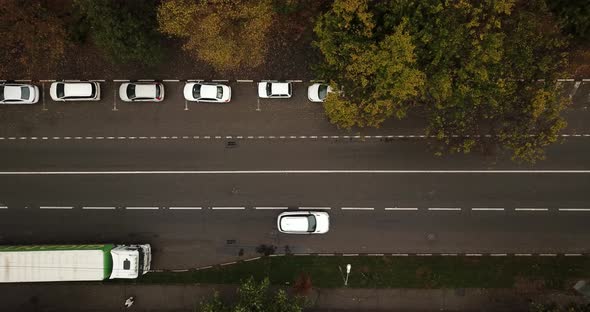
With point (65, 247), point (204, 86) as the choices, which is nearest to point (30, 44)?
point (204, 86)

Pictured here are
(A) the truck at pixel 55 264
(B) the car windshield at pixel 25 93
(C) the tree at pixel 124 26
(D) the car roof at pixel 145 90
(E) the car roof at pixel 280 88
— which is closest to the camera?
(C) the tree at pixel 124 26

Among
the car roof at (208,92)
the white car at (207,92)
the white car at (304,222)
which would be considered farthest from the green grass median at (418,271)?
the car roof at (208,92)

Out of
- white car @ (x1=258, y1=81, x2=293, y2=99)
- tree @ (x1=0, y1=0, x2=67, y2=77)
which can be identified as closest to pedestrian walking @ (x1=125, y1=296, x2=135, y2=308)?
white car @ (x1=258, y1=81, x2=293, y2=99)

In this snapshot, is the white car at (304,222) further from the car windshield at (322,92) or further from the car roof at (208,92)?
the car roof at (208,92)

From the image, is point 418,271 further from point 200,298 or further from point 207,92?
point 207,92

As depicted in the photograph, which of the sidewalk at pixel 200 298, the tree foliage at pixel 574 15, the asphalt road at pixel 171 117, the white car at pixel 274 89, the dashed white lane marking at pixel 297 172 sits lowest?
the sidewalk at pixel 200 298

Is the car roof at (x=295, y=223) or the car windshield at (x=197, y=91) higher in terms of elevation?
the car windshield at (x=197, y=91)

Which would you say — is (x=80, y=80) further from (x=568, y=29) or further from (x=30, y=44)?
(x=568, y=29)

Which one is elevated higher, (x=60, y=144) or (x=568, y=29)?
(x=568, y=29)
